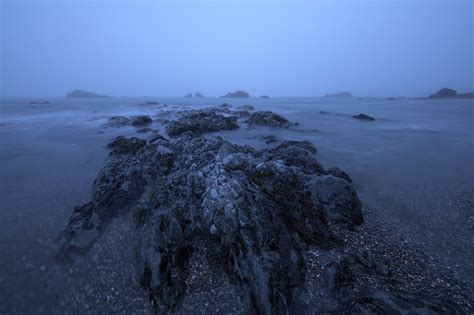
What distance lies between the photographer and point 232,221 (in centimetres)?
540

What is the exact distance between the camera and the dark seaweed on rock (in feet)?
15.9

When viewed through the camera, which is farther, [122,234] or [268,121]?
[268,121]

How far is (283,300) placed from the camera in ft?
14.8

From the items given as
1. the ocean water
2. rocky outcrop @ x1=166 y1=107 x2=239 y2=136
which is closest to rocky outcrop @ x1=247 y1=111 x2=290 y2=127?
rocky outcrop @ x1=166 y1=107 x2=239 y2=136

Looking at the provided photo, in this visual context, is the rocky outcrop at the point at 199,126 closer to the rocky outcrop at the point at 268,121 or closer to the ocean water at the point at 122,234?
the rocky outcrop at the point at 268,121

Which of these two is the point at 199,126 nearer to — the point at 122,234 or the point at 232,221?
the point at 122,234

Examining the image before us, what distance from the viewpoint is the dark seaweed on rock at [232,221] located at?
4840 millimetres

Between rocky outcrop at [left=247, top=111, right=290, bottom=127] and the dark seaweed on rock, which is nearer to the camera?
the dark seaweed on rock

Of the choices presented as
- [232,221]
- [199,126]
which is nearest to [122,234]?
[232,221]

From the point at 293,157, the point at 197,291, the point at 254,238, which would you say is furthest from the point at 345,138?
the point at 197,291

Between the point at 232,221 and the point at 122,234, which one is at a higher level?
the point at 232,221

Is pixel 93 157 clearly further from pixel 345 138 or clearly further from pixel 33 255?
pixel 345 138

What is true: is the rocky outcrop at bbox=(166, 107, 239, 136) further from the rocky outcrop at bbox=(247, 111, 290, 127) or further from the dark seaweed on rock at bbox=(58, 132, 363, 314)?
the dark seaweed on rock at bbox=(58, 132, 363, 314)

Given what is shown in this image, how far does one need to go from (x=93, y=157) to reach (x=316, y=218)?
14.9 metres
